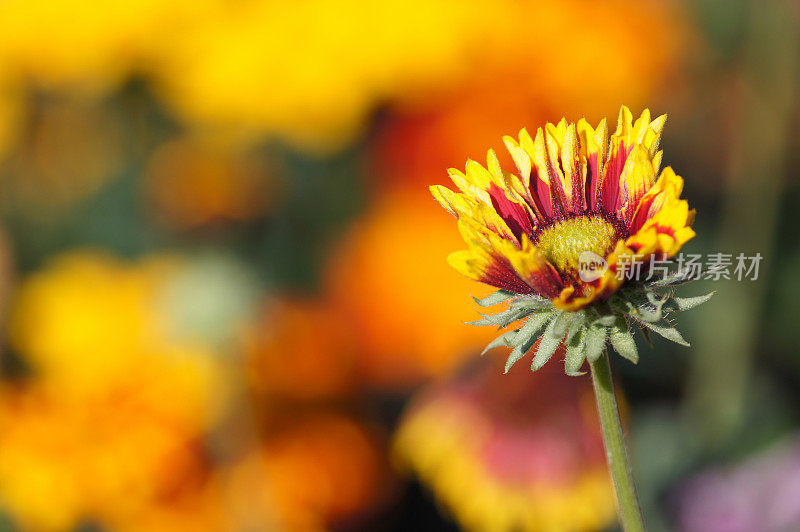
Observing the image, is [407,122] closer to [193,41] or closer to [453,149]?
[453,149]

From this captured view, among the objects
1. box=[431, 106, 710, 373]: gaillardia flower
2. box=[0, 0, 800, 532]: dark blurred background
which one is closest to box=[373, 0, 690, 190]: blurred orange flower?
box=[0, 0, 800, 532]: dark blurred background

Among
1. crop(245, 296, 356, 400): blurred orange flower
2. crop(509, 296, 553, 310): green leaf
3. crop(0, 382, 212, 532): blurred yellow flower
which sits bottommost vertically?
crop(0, 382, 212, 532): blurred yellow flower

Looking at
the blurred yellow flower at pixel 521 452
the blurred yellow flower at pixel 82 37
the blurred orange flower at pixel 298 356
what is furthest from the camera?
the blurred yellow flower at pixel 82 37

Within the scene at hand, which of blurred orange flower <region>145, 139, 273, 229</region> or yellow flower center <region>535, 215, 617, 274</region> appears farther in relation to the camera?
blurred orange flower <region>145, 139, 273, 229</region>

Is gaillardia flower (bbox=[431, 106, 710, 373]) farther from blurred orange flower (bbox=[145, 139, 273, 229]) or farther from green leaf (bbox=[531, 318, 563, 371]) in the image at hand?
blurred orange flower (bbox=[145, 139, 273, 229])

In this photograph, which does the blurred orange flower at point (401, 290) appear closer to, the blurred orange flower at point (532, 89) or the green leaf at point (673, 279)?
the blurred orange flower at point (532, 89)

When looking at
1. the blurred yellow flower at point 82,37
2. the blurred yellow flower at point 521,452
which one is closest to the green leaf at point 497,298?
the blurred yellow flower at point 521,452

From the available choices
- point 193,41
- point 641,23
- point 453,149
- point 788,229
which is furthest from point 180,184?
point 788,229
